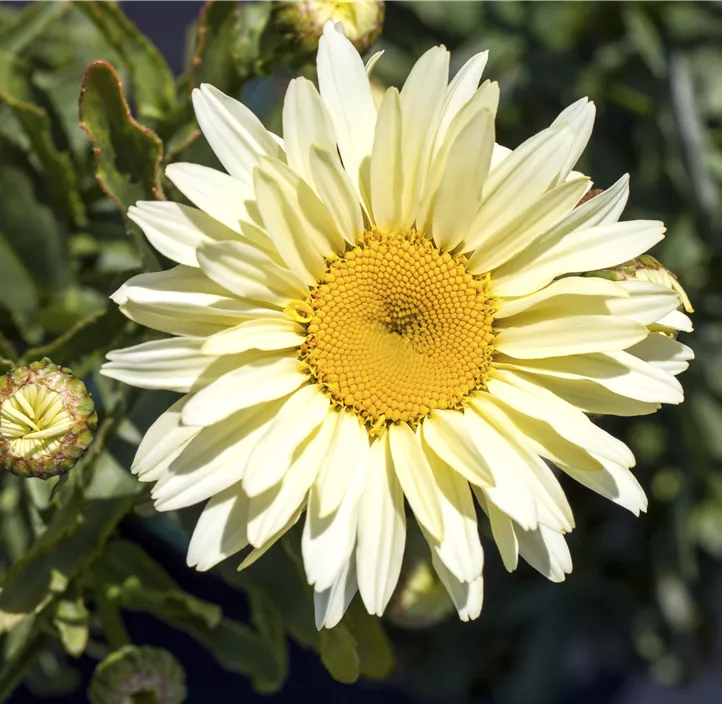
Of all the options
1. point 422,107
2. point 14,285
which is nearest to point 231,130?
point 422,107

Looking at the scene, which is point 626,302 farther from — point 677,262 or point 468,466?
point 677,262

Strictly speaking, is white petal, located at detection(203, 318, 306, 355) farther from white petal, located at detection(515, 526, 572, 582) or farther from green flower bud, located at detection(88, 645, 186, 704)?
green flower bud, located at detection(88, 645, 186, 704)

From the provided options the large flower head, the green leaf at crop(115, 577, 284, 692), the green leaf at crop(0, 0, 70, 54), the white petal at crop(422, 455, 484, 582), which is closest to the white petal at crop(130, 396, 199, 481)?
the large flower head

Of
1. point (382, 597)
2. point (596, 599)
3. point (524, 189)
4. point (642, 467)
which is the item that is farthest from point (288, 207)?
point (596, 599)

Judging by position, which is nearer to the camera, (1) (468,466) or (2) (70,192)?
(1) (468,466)

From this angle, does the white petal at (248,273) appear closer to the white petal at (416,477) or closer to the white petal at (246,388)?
the white petal at (246,388)

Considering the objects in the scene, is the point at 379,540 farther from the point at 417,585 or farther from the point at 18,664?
the point at 18,664
